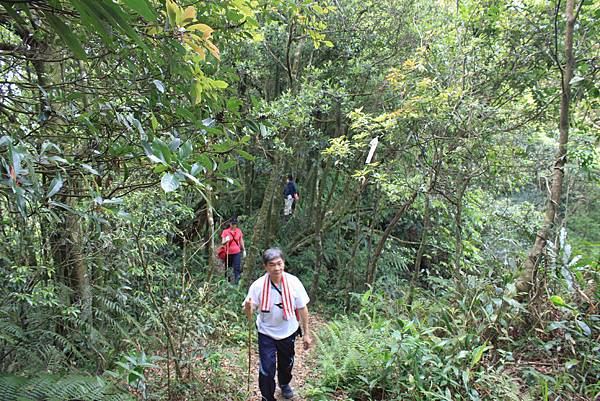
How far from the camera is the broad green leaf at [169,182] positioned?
1375mm

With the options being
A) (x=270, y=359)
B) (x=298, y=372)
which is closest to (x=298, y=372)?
(x=298, y=372)

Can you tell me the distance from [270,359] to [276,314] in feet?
1.55

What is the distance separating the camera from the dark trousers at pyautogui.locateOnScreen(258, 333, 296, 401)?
4.12 meters

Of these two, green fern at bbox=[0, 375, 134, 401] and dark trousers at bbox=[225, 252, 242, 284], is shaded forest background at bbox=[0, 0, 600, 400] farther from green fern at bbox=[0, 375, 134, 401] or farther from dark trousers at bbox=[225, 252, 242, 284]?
dark trousers at bbox=[225, 252, 242, 284]

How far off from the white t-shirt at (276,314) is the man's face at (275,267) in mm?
153

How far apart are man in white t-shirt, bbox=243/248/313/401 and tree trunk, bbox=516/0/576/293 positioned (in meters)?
2.58

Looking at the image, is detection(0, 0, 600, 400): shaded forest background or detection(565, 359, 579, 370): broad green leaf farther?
detection(565, 359, 579, 370): broad green leaf

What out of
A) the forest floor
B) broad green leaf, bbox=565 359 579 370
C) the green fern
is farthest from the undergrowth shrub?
the green fern

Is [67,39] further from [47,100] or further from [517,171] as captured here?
[517,171]

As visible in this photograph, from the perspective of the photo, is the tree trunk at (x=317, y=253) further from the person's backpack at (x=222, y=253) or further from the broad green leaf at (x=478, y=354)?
the broad green leaf at (x=478, y=354)

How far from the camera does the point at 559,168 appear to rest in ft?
14.1

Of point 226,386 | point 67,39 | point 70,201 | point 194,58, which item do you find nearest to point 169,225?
point 70,201

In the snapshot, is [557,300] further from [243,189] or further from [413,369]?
[243,189]

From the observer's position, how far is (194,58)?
82.0 inches
